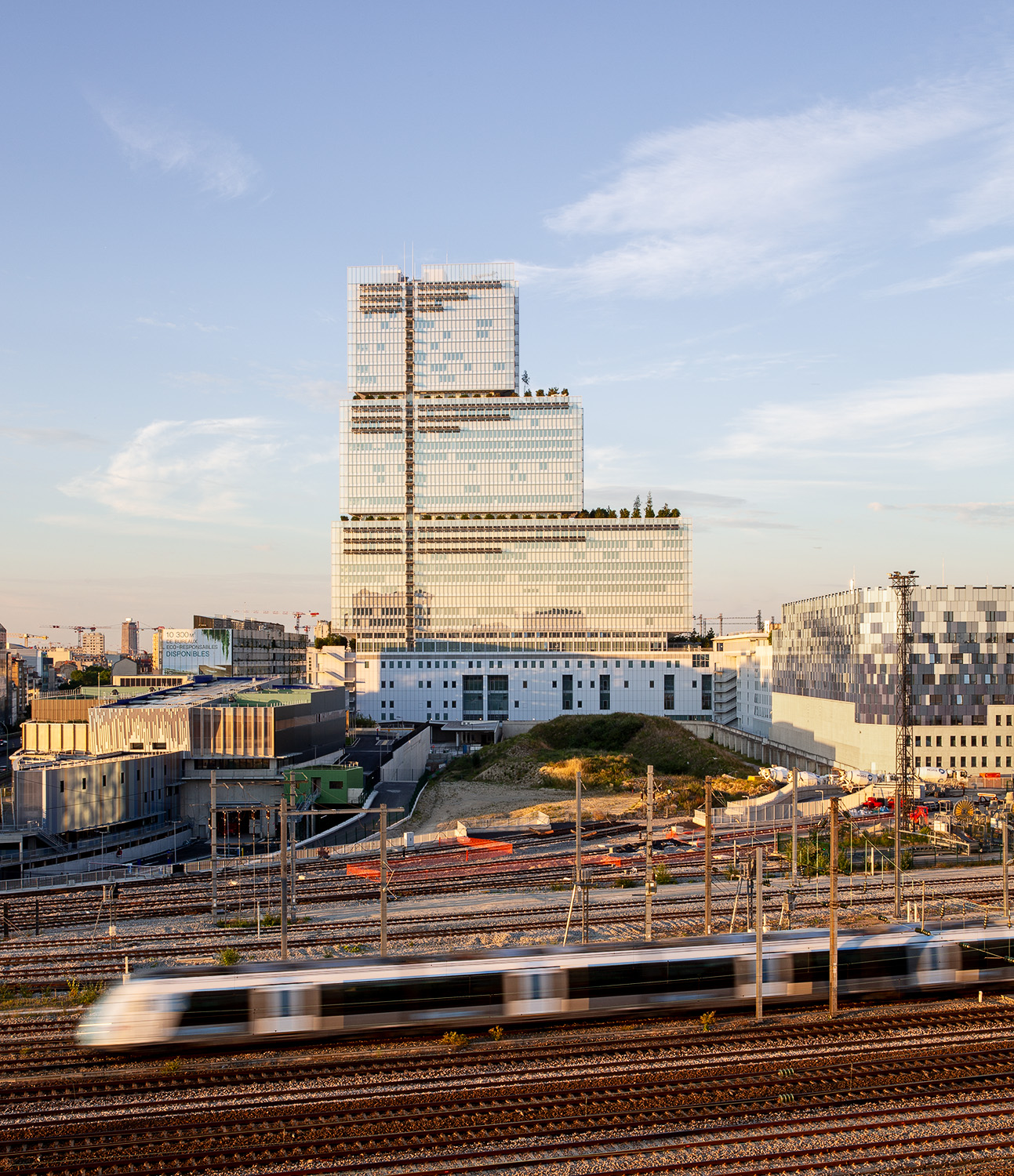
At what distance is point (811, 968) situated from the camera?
78.4 ft

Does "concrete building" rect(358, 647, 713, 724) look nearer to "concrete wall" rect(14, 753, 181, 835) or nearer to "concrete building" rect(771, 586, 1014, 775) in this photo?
"concrete building" rect(771, 586, 1014, 775)

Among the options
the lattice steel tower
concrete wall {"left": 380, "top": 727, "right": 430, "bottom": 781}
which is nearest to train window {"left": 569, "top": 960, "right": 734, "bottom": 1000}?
the lattice steel tower

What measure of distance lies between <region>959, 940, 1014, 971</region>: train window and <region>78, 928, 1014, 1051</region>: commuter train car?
0.07 ft

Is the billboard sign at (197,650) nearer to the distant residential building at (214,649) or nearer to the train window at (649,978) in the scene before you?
the distant residential building at (214,649)

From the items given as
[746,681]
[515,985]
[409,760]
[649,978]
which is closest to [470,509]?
[746,681]

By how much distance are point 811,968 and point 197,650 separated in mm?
133767

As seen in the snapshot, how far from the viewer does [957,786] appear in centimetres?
7212

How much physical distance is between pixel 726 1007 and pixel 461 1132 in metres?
8.88

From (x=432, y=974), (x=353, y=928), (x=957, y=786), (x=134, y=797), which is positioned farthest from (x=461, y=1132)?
(x=957, y=786)

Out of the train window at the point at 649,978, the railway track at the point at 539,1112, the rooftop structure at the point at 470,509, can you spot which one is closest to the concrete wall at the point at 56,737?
the railway track at the point at 539,1112

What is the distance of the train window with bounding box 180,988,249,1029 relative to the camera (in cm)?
2048

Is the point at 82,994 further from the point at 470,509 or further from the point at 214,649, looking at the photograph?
the point at 214,649

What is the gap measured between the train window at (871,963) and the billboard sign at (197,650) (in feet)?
430

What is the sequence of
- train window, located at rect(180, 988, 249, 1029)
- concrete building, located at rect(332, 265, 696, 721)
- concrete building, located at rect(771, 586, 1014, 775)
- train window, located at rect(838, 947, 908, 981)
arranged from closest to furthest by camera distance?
train window, located at rect(180, 988, 249, 1029) → train window, located at rect(838, 947, 908, 981) → concrete building, located at rect(771, 586, 1014, 775) → concrete building, located at rect(332, 265, 696, 721)
